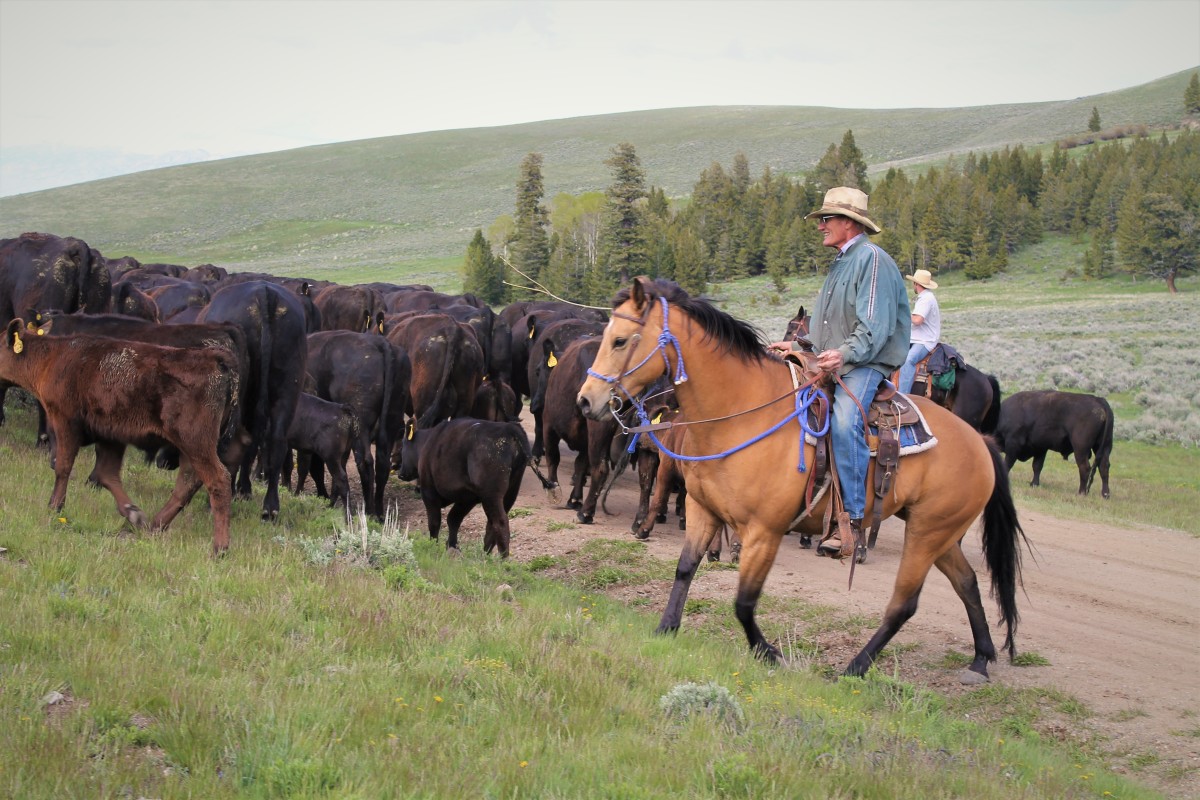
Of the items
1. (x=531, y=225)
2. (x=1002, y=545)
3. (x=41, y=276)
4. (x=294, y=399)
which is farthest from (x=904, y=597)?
(x=531, y=225)

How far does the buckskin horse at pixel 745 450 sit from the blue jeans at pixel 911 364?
5.19 m

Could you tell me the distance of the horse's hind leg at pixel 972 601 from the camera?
8203 mm

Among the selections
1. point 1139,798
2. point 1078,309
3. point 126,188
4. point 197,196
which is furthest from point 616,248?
point 126,188

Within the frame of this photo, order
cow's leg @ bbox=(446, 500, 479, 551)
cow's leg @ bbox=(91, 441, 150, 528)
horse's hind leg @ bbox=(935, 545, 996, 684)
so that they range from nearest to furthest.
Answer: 1. horse's hind leg @ bbox=(935, 545, 996, 684)
2. cow's leg @ bbox=(91, 441, 150, 528)
3. cow's leg @ bbox=(446, 500, 479, 551)

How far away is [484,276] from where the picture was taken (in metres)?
65.6

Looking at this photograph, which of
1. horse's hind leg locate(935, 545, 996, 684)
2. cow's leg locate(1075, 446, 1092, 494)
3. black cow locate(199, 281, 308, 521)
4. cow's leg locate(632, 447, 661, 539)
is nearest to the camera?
horse's hind leg locate(935, 545, 996, 684)

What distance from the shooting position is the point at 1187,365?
109 feet

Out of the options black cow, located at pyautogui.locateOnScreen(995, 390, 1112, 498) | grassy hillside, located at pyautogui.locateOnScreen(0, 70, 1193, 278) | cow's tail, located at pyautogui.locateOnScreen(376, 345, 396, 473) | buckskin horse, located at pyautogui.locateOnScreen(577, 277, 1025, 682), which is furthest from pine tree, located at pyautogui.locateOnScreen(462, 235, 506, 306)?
buckskin horse, located at pyautogui.locateOnScreen(577, 277, 1025, 682)

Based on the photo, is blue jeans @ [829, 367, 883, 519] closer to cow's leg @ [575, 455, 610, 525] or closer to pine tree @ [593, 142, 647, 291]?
cow's leg @ [575, 455, 610, 525]

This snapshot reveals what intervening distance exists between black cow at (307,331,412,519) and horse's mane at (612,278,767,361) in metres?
7.04

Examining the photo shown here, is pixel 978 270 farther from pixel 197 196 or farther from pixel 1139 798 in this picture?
pixel 197 196

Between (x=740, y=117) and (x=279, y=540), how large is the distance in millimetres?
176940

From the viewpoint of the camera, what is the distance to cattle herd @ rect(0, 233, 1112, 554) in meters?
8.05

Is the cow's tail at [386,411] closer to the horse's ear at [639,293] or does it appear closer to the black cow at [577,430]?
the black cow at [577,430]
